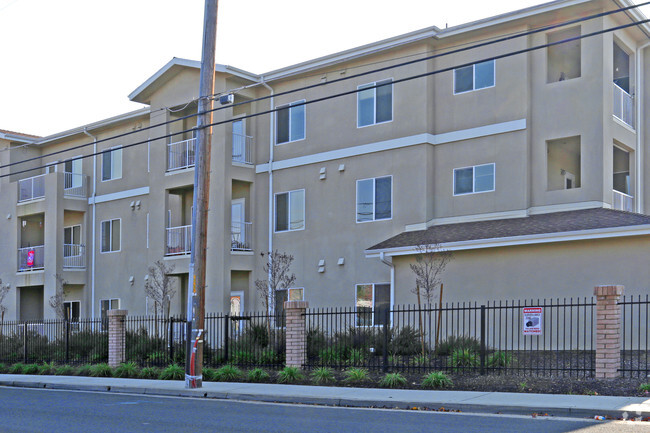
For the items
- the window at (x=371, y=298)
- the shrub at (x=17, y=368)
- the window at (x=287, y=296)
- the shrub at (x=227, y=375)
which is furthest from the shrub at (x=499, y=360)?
the shrub at (x=17, y=368)

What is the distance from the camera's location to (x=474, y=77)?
2400 centimetres

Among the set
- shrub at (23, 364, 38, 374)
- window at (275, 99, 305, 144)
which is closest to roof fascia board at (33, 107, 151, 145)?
window at (275, 99, 305, 144)

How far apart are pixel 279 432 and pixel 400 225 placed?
45.9ft

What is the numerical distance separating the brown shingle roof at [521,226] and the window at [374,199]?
125cm

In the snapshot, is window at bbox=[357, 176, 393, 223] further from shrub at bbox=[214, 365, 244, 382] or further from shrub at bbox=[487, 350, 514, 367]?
shrub at bbox=[487, 350, 514, 367]

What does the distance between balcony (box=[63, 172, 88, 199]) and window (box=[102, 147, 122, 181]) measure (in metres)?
1.21

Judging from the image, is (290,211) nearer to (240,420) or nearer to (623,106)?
(623,106)

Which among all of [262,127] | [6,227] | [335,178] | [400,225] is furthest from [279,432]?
[6,227]

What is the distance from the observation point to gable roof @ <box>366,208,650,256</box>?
19.2 meters

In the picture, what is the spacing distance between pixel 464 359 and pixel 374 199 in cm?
882

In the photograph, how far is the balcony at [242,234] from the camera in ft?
93.5

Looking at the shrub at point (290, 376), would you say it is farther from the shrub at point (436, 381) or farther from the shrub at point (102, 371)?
the shrub at point (102, 371)

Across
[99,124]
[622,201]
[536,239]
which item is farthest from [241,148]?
[622,201]

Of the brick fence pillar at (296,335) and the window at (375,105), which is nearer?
the brick fence pillar at (296,335)
